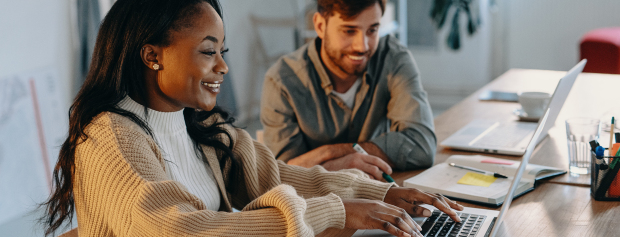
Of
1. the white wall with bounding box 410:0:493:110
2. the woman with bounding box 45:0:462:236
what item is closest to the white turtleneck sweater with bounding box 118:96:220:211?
the woman with bounding box 45:0:462:236

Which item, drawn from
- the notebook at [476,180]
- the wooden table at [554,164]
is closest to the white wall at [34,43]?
the notebook at [476,180]

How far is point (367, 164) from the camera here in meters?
1.40

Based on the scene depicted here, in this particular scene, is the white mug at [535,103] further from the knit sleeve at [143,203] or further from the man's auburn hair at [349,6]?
the knit sleeve at [143,203]

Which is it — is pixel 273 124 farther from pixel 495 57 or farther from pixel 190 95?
pixel 495 57

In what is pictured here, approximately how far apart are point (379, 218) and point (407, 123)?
67cm

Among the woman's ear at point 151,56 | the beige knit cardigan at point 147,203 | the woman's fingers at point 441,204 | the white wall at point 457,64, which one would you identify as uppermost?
the woman's ear at point 151,56

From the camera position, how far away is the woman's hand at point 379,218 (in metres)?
0.99

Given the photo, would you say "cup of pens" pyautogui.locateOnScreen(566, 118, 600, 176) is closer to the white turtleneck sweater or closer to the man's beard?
the man's beard

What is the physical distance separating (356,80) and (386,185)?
627 mm

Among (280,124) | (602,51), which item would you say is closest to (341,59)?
(280,124)

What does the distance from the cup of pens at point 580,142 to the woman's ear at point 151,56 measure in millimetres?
1005

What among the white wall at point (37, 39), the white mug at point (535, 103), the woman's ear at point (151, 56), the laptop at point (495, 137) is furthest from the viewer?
the white wall at point (37, 39)

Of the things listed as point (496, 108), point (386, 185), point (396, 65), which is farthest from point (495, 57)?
point (386, 185)

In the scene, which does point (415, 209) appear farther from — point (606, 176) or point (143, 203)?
point (143, 203)
